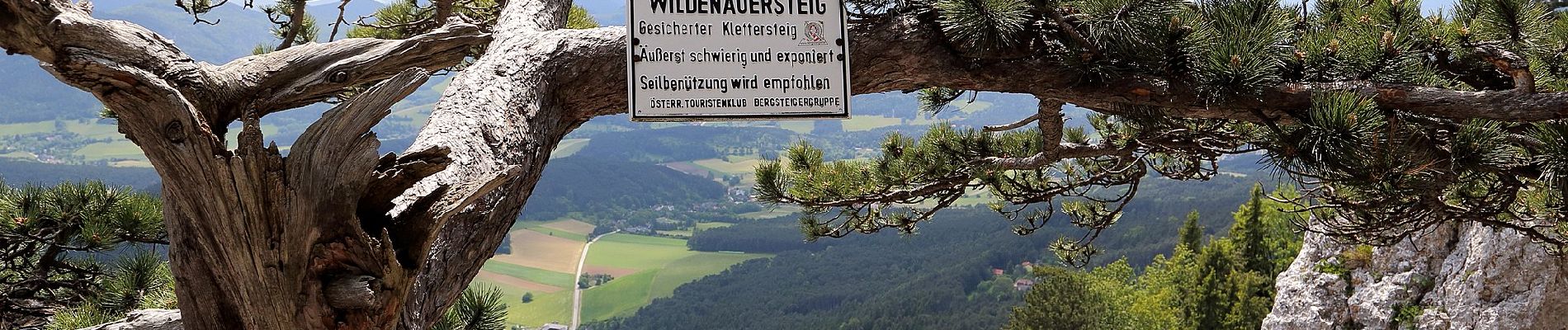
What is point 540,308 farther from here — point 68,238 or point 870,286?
point 68,238

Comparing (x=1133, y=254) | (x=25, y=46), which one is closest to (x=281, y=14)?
(x=25, y=46)

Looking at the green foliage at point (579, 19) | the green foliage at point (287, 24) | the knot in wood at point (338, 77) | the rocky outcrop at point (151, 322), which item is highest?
the green foliage at point (287, 24)

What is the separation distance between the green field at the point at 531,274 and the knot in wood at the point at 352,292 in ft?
85.4

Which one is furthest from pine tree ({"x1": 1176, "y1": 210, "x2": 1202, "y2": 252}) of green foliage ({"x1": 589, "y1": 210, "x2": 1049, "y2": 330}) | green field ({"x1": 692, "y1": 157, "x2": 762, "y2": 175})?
green field ({"x1": 692, "y1": 157, "x2": 762, "y2": 175})

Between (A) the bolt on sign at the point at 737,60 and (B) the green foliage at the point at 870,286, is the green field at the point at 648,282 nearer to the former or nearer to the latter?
(B) the green foliage at the point at 870,286

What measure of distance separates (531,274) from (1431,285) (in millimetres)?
24383

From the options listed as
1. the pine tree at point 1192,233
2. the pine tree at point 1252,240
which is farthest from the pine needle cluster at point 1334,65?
the pine tree at point 1192,233

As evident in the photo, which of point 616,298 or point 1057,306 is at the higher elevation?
point 1057,306

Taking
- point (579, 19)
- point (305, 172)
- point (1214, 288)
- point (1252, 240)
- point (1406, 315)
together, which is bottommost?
point (1214, 288)

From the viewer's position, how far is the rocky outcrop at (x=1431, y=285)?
12.9 ft

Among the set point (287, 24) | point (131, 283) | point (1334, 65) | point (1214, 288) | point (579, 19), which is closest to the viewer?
point (1334, 65)

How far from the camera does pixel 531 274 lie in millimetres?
26547

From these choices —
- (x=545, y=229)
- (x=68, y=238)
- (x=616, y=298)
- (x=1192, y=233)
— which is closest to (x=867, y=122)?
(x=616, y=298)

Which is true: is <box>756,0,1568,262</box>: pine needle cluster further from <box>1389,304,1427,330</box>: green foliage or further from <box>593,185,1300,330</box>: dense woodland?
<box>593,185,1300,330</box>: dense woodland
